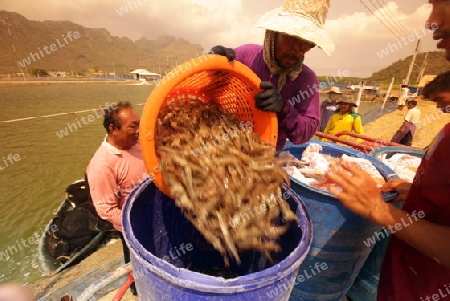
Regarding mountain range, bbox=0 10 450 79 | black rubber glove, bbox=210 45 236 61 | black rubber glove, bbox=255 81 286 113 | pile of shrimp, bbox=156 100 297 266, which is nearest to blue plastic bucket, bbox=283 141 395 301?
pile of shrimp, bbox=156 100 297 266

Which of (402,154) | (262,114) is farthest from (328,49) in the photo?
(402,154)

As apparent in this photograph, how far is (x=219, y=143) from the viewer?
181cm

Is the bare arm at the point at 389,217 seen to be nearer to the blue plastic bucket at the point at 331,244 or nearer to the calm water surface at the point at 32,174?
the blue plastic bucket at the point at 331,244

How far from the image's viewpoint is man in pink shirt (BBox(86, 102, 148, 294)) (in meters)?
2.85

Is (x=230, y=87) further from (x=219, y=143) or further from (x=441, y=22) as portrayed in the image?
(x=441, y=22)

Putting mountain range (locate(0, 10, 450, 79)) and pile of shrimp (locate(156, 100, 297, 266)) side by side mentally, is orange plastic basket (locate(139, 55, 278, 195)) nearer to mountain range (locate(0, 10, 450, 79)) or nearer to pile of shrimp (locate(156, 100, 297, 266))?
pile of shrimp (locate(156, 100, 297, 266))

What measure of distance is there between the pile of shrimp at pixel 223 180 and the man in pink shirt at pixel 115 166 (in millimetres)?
1414

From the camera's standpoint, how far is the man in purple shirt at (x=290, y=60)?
186 cm

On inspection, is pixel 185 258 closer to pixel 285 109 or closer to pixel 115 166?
pixel 115 166

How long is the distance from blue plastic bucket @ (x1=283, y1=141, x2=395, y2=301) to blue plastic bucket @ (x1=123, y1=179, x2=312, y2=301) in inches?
14.8

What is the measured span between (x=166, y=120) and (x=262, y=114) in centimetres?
80

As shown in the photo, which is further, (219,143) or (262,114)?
(262,114)

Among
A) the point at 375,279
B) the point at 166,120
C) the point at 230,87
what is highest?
the point at 230,87

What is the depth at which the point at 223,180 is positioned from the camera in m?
1.58
